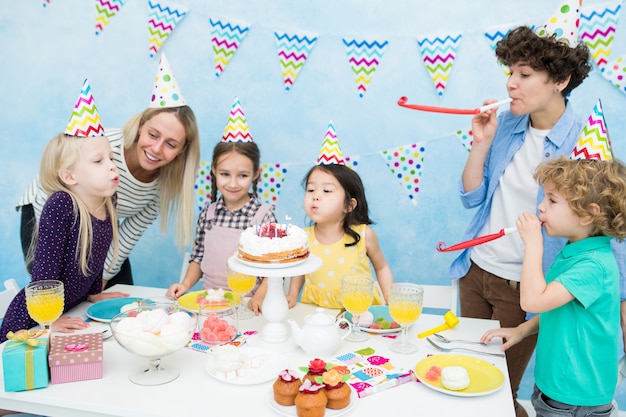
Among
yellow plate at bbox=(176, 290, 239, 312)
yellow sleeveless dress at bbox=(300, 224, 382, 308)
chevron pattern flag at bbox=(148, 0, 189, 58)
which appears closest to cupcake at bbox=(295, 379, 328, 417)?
yellow plate at bbox=(176, 290, 239, 312)

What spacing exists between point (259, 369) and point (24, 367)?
552mm

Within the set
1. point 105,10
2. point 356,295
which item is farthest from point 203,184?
point 356,295

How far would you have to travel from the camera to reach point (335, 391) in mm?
1242

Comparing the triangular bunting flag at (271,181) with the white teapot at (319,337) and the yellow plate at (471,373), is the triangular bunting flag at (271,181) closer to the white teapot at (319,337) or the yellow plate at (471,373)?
the white teapot at (319,337)

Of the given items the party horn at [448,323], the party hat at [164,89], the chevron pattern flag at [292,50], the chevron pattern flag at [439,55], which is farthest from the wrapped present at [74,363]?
the chevron pattern flag at [439,55]

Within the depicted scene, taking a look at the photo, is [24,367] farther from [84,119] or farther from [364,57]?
[364,57]

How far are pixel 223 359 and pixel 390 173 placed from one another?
1640mm

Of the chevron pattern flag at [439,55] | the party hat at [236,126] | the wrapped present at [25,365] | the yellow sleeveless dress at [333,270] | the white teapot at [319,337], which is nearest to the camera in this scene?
the wrapped present at [25,365]

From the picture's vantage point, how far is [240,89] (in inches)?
115

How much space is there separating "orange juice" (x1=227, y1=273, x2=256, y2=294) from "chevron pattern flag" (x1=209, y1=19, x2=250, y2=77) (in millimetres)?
1475

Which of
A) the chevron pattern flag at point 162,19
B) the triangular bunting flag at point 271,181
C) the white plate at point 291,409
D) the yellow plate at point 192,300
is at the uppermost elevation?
the chevron pattern flag at point 162,19

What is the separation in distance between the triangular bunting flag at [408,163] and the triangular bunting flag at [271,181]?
1.78 ft

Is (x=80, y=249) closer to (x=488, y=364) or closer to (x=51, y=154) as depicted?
(x=51, y=154)

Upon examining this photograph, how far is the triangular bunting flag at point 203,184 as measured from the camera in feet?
9.86
